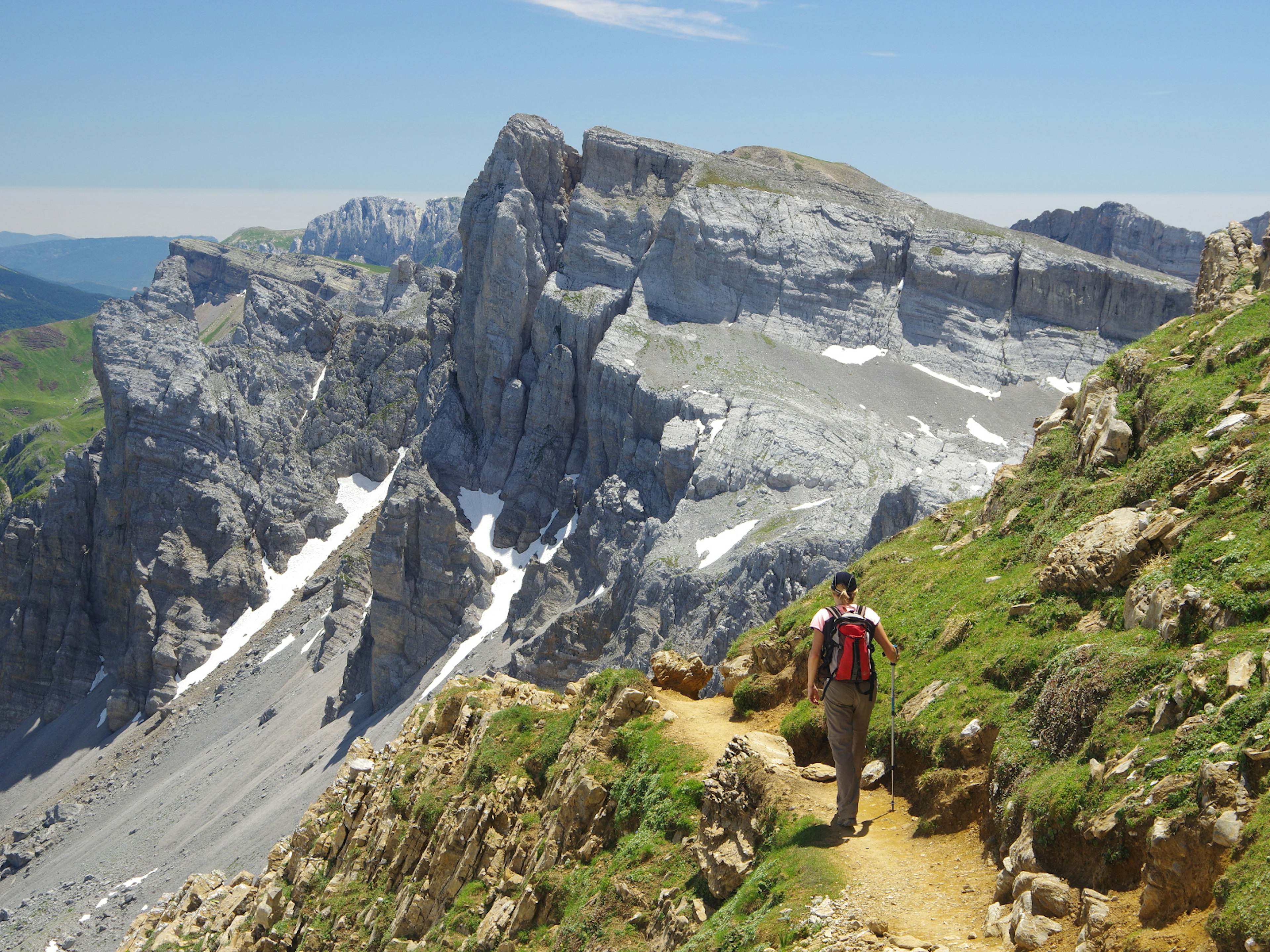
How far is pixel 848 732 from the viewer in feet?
41.5

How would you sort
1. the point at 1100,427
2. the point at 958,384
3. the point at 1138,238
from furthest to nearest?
the point at 1138,238
the point at 958,384
the point at 1100,427

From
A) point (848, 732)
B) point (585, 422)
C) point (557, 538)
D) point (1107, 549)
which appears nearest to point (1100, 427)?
point (1107, 549)

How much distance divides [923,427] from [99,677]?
105910 millimetres

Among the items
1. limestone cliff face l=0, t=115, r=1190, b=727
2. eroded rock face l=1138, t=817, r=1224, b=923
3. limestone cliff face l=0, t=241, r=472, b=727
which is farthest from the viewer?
limestone cliff face l=0, t=241, r=472, b=727

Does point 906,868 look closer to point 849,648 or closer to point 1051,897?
point 1051,897

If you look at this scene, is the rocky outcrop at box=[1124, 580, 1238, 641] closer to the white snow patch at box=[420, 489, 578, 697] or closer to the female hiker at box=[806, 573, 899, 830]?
the female hiker at box=[806, 573, 899, 830]

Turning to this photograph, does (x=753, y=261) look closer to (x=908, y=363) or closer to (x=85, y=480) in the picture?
(x=908, y=363)

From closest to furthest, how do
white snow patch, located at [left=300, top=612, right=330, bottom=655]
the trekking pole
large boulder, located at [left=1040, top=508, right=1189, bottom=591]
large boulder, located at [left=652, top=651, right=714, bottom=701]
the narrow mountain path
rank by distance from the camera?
the narrow mountain path < the trekking pole < large boulder, located at [left=1040, top=508, right=1189, bottom=591] < large boulder, located at [left=652, top=651, right=714, bottom=701] < white snow patch, located at [left=300, top=612, right=330, bottom=655]

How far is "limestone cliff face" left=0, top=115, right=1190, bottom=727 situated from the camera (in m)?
75.6

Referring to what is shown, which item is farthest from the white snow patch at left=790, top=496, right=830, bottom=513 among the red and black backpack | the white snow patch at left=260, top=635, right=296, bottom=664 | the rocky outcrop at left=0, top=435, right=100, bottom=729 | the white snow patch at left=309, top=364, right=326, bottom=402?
the rocky outcrop at left=0, top=435, right=100, bottom=729

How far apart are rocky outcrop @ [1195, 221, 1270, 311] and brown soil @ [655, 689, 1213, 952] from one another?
619 inches

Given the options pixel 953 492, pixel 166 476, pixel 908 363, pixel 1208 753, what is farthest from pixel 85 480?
pixel 1208 753

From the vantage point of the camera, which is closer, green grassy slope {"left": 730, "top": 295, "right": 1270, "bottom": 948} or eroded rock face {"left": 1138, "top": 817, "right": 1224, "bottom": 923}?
eroded rock face {"left": 1138, "top": 817, "right": 1224, "bottom": 923}

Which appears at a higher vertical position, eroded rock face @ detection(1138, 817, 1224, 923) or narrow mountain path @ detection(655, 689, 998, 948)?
eroded rock face @ detection(1138, 817, 1224, 923)
